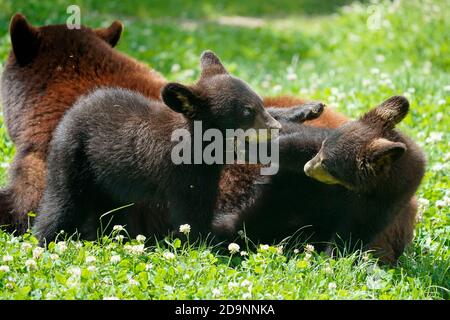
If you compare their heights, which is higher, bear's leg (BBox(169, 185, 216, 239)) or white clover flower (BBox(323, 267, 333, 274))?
bear's leg (BBox(169, 185, 216, 239))

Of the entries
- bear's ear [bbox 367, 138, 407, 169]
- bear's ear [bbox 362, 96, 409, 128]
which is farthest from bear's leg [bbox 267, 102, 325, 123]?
bear's ear [bbox 367, 138, 407, 169]

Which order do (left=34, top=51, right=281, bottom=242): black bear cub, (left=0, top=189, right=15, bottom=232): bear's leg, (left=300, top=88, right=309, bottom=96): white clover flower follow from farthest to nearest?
1. (left=300, top=88, right=309, bottom=96): white clover flower
2. (left=0, top=189, right=15, bottom=232): bear's leg
3. (left=34, top=51, right=281, bottom=242): black bear cub

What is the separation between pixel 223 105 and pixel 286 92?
4421 mm

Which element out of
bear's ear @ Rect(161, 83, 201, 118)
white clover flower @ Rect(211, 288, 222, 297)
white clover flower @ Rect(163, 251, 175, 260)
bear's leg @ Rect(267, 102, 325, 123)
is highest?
bear's ear @ Rect(161, 83, 201, 118)

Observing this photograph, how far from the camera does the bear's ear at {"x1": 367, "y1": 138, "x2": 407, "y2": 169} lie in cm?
552

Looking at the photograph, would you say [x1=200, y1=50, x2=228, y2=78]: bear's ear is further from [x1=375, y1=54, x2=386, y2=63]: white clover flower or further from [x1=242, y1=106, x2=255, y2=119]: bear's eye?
[x1=375, y1=54, x2=386, y2=63]: white clover flower

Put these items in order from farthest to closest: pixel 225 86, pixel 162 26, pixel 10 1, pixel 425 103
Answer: pixel 162 26, pixel 10 1, pixel 425 103, pixel 225 86

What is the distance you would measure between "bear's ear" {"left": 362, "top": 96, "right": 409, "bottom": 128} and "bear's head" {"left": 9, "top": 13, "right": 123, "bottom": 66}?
2.58 metres

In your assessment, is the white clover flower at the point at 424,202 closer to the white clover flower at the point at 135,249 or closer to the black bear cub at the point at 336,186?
the black bear cub at the point at 336,186

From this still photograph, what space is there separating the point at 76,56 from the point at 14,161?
104cm

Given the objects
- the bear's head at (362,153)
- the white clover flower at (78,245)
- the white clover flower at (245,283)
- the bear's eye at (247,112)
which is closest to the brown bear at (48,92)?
the bear's head at (362,153)

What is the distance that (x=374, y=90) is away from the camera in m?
9.55
